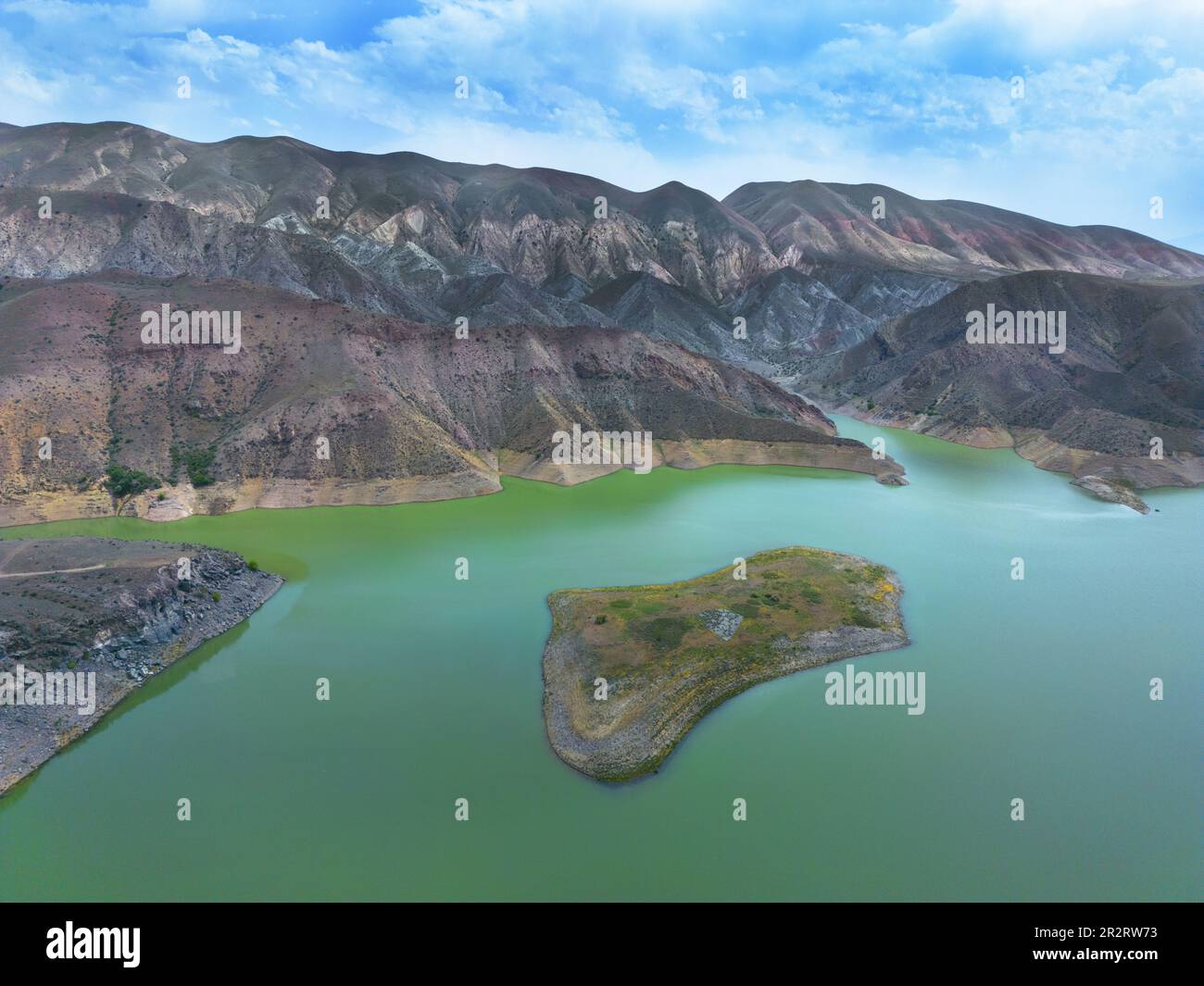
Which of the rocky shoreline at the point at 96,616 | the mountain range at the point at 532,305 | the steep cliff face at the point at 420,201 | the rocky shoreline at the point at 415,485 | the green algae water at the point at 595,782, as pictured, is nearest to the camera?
the green algae water at the point at 595,782

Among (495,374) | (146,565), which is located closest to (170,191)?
(495,374)

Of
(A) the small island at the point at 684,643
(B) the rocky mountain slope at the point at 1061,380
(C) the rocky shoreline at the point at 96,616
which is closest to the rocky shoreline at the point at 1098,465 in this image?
(B) the rocky mountain slope at the point at 1061,380

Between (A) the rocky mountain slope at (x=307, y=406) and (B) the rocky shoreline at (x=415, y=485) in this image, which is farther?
(A) the rocky mountain slope at (x=307, y=406)

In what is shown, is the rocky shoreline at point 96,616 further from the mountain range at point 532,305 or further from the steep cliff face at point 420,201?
the steep cliff face at point 420,201

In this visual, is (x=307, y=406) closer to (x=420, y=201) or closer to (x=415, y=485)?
(x=415, y=485)

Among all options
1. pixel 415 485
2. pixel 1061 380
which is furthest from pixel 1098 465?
pixel 415 485
